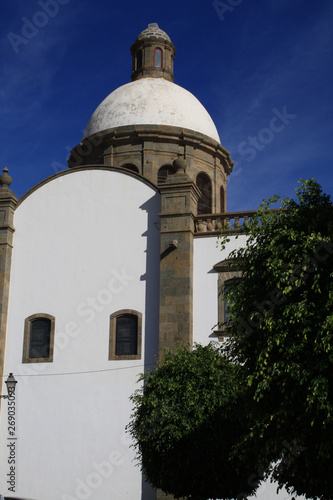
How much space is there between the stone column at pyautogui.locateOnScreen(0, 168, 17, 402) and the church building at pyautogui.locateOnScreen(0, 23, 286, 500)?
35mm

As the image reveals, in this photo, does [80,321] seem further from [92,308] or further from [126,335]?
[126,335]

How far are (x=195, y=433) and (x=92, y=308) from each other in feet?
25.6

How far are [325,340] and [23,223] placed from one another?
14.4 m

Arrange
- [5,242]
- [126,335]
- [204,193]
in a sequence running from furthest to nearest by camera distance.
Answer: [204,193]
[5,242]
[126,335]

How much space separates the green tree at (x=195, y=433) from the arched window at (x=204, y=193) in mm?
12305

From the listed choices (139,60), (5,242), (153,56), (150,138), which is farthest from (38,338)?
(153,56)

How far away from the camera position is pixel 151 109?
2611cm

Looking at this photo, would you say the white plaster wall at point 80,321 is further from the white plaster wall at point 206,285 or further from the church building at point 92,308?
the white plaster wall at point 206,285

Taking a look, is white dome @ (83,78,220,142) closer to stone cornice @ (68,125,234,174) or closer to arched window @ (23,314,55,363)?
stone cornice @ (68,125,234,174)

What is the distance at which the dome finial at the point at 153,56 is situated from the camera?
95.0 feet

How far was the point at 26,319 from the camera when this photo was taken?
2052 centimetres

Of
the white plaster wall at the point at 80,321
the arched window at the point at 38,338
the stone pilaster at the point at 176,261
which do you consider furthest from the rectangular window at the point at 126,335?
the arched window at the point at 38,338

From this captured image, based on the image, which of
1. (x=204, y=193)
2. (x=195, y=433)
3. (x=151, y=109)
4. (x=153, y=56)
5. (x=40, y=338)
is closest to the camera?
(x=195, y=433)

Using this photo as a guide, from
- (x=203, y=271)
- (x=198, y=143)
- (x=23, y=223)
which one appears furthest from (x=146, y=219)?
(x=198, y=143)
